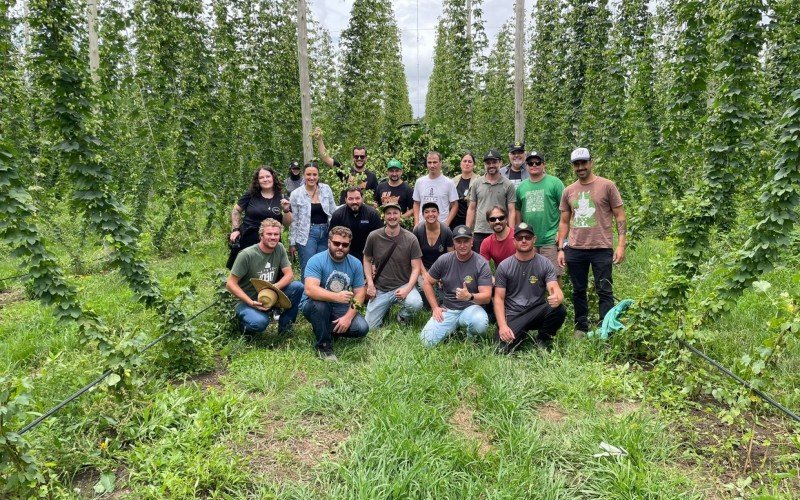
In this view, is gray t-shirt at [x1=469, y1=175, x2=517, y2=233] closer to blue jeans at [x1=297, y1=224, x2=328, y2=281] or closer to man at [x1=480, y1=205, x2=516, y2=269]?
man at [x1=480, y1=205, x2=516, y2=269]

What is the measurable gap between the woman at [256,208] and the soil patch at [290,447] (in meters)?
2.46

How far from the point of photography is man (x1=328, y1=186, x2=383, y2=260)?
5105 mm

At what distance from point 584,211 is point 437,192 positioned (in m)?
1.81

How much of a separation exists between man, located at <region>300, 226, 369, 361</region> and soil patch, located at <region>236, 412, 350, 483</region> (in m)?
1.06

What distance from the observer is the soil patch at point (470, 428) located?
284 cm

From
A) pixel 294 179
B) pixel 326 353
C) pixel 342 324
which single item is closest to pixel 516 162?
pixel 294 179

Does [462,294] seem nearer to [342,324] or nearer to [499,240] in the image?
[499,240]

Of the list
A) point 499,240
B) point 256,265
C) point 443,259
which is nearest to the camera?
point 256,265

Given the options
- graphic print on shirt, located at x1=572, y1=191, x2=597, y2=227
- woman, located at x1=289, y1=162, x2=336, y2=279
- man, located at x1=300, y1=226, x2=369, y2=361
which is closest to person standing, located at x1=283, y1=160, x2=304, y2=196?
woman, located at x1=289, y1=162, x2=336, y2=279

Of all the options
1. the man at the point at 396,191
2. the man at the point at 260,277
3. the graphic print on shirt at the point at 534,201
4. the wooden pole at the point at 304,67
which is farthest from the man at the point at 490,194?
the wooden pole at the point at 304,67

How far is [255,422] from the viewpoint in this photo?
3096 mm

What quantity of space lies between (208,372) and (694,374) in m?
3.92

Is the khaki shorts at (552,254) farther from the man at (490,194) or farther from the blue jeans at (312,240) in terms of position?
the blue jeans at (312,240)

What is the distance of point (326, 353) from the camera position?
4238mm
